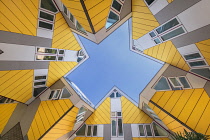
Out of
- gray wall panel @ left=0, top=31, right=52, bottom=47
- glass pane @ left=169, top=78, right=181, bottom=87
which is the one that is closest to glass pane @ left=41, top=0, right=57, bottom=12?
gray wall panel @ left=0, top=31, right=52, bottom=47

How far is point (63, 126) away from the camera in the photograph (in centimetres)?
937

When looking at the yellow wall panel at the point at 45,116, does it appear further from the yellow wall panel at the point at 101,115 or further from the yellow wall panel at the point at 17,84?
the yellow wall panel at the point at 101,115

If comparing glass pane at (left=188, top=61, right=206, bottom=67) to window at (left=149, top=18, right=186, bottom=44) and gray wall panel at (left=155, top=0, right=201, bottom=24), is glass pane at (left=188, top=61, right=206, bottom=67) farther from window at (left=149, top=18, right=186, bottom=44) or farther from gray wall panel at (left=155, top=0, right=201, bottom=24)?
gray wall panel at (left=155, top=0, right=201, bottom=24)

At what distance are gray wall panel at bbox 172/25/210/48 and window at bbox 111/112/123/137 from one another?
8.18 meters

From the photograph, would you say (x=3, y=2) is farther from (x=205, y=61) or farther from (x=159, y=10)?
(x=205, y=61)

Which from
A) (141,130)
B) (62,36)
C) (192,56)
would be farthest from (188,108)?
(62,36)

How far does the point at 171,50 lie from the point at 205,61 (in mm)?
1966

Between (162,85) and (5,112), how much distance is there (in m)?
11.6

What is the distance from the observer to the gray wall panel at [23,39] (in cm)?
579

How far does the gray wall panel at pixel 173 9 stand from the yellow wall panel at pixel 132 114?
27.4ft

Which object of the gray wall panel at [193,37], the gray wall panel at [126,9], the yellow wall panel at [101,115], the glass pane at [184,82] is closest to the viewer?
the gray wall panel at [193,37]

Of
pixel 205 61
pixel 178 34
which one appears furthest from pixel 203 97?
pixel 178 34

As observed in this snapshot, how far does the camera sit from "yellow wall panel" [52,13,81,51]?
8211 mm

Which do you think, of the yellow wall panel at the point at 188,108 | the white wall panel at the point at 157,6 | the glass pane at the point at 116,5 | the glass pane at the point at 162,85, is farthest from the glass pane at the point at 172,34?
the yellow wall panel at the point at 188,108
